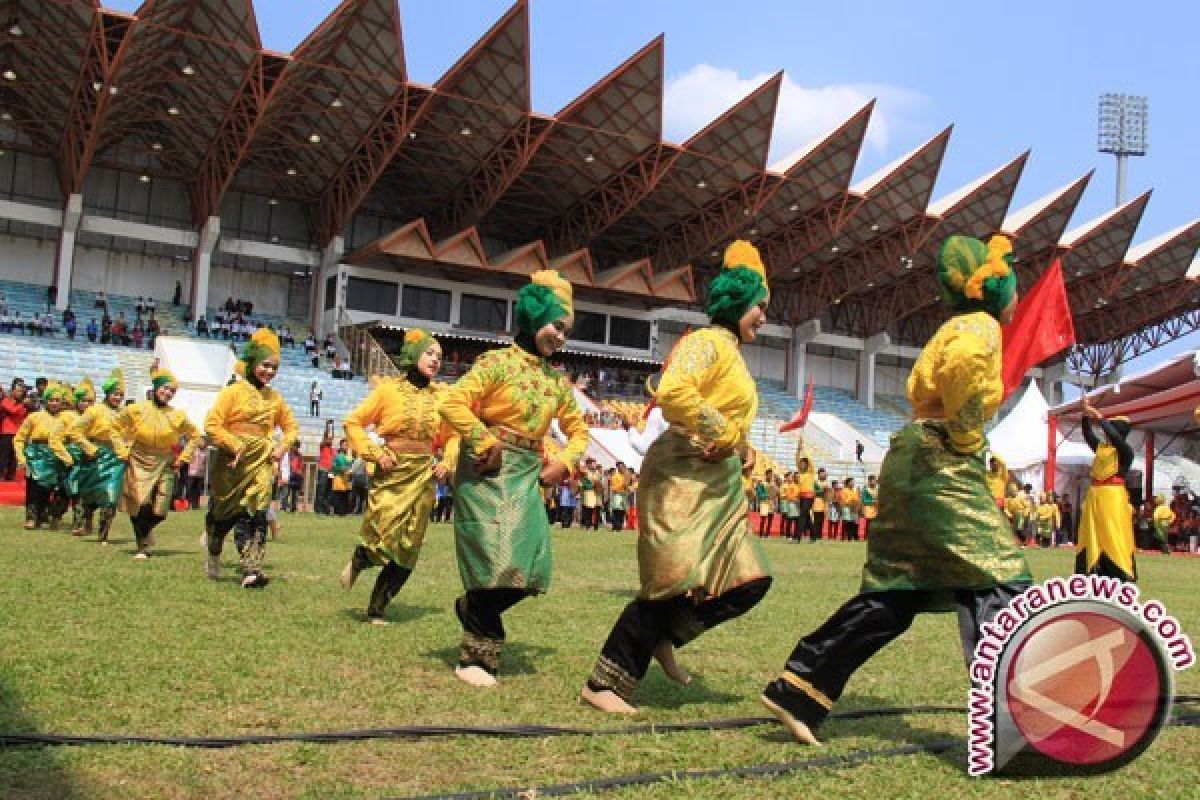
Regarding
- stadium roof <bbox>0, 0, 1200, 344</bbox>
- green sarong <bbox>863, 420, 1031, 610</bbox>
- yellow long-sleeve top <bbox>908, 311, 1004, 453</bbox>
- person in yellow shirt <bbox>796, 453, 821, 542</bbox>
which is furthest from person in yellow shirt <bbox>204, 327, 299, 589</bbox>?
stadium roof <bbox>0, 0, 1200, 344</bbox>

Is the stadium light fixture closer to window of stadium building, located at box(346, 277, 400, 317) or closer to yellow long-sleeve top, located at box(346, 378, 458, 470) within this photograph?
window of stadium building, located at box(346, 277, 400, 317)

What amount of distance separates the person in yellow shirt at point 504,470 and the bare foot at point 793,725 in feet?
4.64

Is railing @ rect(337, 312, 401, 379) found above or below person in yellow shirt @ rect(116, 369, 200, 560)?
above

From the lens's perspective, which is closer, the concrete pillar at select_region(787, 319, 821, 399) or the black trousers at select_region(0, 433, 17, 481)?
the black trousers at select_region(0, 433, 17, 481)

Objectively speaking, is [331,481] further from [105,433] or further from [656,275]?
[656,275]

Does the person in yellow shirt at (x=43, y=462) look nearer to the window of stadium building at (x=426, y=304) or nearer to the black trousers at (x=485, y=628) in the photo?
the black trousers at (x=485, y=628)

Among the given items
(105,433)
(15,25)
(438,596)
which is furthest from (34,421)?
(15,25)

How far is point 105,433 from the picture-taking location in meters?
12.0

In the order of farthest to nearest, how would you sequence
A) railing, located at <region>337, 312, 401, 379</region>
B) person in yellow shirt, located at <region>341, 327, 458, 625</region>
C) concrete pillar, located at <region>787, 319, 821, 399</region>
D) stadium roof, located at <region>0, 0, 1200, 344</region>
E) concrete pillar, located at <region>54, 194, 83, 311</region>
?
1. concrete pillar, located at <region>787, 319, 821, 399</region>
2. concrete pillar, located at <region>54, 194, 83, 311</region>
3. railing, located at <region>337, 312, 401, 379</region>
4. stadium roof, located at <region>0, 0, 1200, 344</region>
5. person in yellow shirt, located at <region>341, 327, 458, 625</region>

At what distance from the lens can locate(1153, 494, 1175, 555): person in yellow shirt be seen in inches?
1065

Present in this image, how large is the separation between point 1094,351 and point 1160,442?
31613mm

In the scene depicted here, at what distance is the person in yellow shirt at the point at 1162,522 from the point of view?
27.1 meters

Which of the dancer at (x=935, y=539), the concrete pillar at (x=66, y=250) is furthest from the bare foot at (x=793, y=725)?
the concrete pillar at (x=66, y=250)

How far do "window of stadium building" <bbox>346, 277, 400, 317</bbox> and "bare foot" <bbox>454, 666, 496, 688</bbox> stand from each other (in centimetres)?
3864
